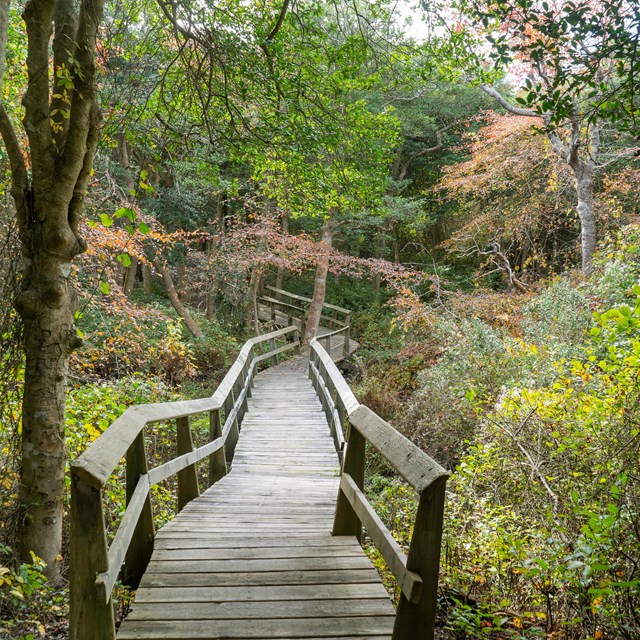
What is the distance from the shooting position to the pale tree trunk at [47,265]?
4.12 m

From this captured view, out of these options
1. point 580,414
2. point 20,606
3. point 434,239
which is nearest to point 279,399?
point 580,414

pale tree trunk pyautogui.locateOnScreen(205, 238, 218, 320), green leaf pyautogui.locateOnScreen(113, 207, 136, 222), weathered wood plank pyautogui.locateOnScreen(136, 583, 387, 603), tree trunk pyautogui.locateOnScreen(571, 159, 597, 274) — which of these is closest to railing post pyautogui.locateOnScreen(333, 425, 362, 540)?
weathered wood plank pyautogui.locateOnScreen(136, 583, 387, 603)

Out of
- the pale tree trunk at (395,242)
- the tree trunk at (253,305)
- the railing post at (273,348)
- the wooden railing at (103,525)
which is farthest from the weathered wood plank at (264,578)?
the pale tree trunk at (395,242)

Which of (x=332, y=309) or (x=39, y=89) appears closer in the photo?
(x=39, y=89)

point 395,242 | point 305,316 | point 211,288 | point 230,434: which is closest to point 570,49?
point 230,434

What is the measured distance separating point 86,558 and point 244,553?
148cm

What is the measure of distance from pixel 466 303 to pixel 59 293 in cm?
1147

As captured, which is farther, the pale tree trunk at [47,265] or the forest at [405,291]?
the pale tree trunk at [47,265]

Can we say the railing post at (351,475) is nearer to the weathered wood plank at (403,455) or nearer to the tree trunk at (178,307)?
the weathered wood plank at (403,455)

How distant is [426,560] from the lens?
204 cm

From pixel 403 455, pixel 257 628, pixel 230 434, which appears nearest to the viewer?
pixel 403 455

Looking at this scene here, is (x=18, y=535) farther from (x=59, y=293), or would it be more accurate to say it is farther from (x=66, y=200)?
(x=66, y=200)

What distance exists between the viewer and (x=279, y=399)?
10828 mm

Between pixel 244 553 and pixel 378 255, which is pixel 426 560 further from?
pixel 378 255
